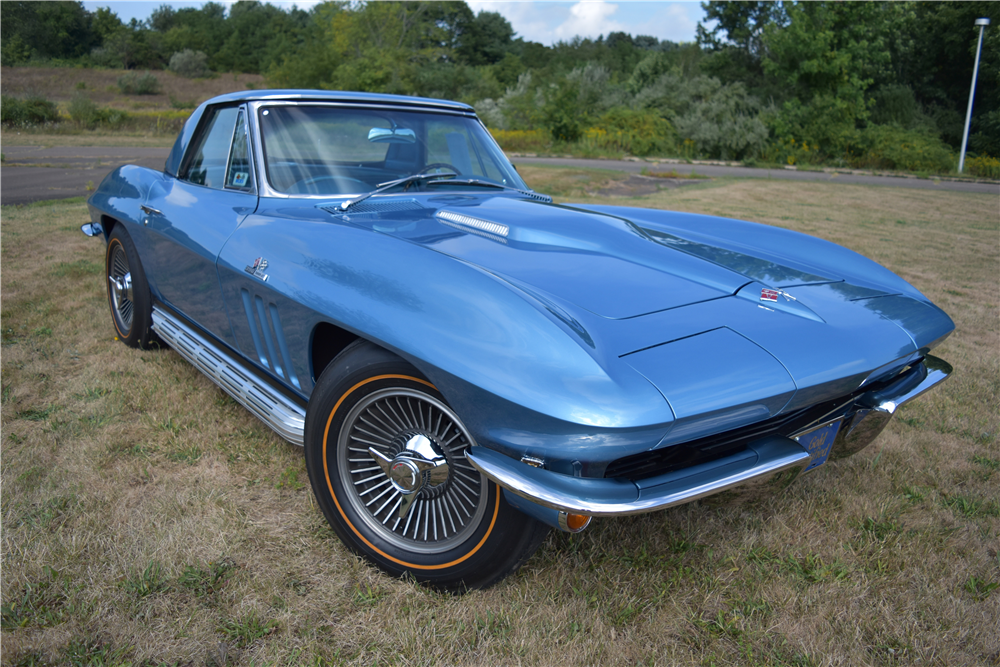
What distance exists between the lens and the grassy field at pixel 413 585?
1595mm

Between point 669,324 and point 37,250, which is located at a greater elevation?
point 669,324

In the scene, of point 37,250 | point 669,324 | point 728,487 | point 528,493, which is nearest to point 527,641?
point 528,493

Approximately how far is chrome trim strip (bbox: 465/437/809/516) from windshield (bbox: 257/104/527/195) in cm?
162

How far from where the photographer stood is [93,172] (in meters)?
12.7

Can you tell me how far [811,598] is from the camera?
1773 millimetres

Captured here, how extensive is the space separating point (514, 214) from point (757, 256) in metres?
0.95

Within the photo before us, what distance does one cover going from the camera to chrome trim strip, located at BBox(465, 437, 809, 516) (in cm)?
133

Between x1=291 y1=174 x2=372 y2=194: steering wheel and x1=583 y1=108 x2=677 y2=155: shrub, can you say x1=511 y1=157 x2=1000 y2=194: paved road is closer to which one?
x1=583 y1=108 x2=677 y2=155: shrub

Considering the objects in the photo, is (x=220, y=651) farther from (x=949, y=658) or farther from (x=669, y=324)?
(x=949, y=658)

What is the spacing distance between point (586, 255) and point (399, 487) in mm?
984

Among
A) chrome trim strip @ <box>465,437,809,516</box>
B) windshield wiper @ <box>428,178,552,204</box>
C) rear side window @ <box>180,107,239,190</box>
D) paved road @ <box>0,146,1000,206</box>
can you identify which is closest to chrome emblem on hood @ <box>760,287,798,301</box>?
chrome trim strip @ <box>465,437,809,516</box>

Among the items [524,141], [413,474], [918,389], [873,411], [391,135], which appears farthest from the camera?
[524,141]

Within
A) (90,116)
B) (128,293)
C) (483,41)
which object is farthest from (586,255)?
(483,41)

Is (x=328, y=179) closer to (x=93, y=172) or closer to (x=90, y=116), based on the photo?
(x=93, y=172)
